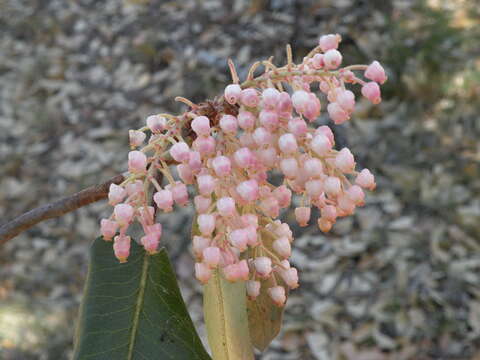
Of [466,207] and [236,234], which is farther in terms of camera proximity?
[466,207]

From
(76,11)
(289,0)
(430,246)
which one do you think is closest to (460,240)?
(430,246)

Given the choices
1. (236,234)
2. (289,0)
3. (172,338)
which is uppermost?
(236,234)

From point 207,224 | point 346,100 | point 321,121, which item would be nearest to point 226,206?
point 207,224

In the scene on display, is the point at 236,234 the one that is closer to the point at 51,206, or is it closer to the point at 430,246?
the point at 51,206

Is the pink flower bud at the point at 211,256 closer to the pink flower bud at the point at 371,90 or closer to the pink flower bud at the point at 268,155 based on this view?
the pink flower bud at the point at 268,155

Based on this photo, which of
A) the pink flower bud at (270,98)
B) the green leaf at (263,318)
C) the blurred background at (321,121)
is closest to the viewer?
the pink flower bud at (270,98)

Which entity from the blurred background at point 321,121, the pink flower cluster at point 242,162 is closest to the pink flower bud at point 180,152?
the pink flower cluster at point 242,162
